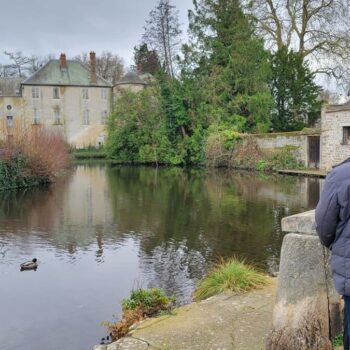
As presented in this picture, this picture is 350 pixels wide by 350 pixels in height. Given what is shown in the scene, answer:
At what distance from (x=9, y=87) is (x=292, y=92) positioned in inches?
1177

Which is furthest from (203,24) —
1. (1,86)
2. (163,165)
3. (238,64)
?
(1,86)

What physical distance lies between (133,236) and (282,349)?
7.95 meters

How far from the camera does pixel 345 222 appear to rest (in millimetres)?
2941

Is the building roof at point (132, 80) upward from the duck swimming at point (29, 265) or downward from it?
upward

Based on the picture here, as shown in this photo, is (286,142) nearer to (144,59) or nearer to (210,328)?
(210,328)

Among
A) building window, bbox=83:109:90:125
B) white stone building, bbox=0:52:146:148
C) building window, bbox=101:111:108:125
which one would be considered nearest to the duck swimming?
white stone building, bbox=0:52:146:148

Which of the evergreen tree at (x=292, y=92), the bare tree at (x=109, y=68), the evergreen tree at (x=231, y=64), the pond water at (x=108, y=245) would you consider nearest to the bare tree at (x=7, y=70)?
Result: the bare tree at (x=109, y=68)

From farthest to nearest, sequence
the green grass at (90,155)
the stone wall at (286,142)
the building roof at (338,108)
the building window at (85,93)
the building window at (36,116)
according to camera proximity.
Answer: the building window at (85,93), the building window at (36,116), the green grass at (90,155), the stone wall at (286,142), the building roof at (338,108)

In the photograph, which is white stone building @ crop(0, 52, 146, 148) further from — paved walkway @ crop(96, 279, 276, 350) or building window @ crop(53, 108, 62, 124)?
paved walkway @ crop(96, 279, 276, 350)

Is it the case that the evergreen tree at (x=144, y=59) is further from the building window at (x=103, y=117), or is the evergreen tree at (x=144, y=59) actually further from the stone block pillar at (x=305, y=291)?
the stone block pillar at (x=305, y=291)

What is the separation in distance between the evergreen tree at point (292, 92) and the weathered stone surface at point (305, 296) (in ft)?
101

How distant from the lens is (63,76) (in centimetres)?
4797

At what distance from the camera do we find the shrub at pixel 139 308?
5496 millimetres

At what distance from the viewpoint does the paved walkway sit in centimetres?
417
